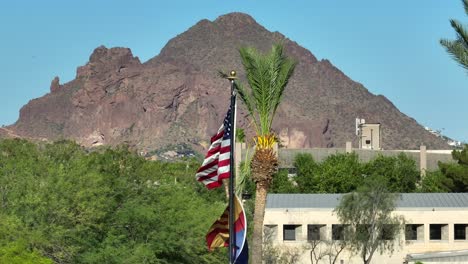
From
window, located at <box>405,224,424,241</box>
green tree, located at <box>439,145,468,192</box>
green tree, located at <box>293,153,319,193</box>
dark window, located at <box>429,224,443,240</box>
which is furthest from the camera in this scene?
green tree, located at <box>293,153,319,193</box>

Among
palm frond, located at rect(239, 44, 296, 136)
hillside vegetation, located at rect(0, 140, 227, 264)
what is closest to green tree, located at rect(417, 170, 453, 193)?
hillside vegetation, located at rect(0, 140, 227, 264)

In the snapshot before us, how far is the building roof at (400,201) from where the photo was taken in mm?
84062

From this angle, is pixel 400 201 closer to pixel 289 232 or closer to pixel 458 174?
pixel 289 232

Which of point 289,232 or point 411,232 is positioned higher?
point 411,232

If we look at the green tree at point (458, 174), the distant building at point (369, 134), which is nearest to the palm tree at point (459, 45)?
the green tree at point (458, 174)

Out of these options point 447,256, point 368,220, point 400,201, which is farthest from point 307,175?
point 447,256

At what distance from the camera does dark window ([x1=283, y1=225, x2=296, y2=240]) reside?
271 feet

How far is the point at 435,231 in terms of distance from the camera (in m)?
83.9

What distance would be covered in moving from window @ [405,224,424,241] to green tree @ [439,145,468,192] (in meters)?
17.9

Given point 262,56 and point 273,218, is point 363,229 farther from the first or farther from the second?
point 262,56

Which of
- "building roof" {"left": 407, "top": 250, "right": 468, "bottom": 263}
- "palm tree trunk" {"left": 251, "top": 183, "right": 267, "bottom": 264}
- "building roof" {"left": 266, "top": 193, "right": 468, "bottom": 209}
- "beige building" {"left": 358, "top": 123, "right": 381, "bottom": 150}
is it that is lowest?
"building roof" {"left": 407, "top": 250, "right": 468, "bottom": 263}

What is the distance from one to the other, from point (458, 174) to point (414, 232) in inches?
758

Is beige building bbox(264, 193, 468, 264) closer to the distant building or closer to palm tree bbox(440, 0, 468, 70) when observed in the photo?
palm tree bbox(440, 0, 468, 70)

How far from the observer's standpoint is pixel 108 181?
59188 mm
